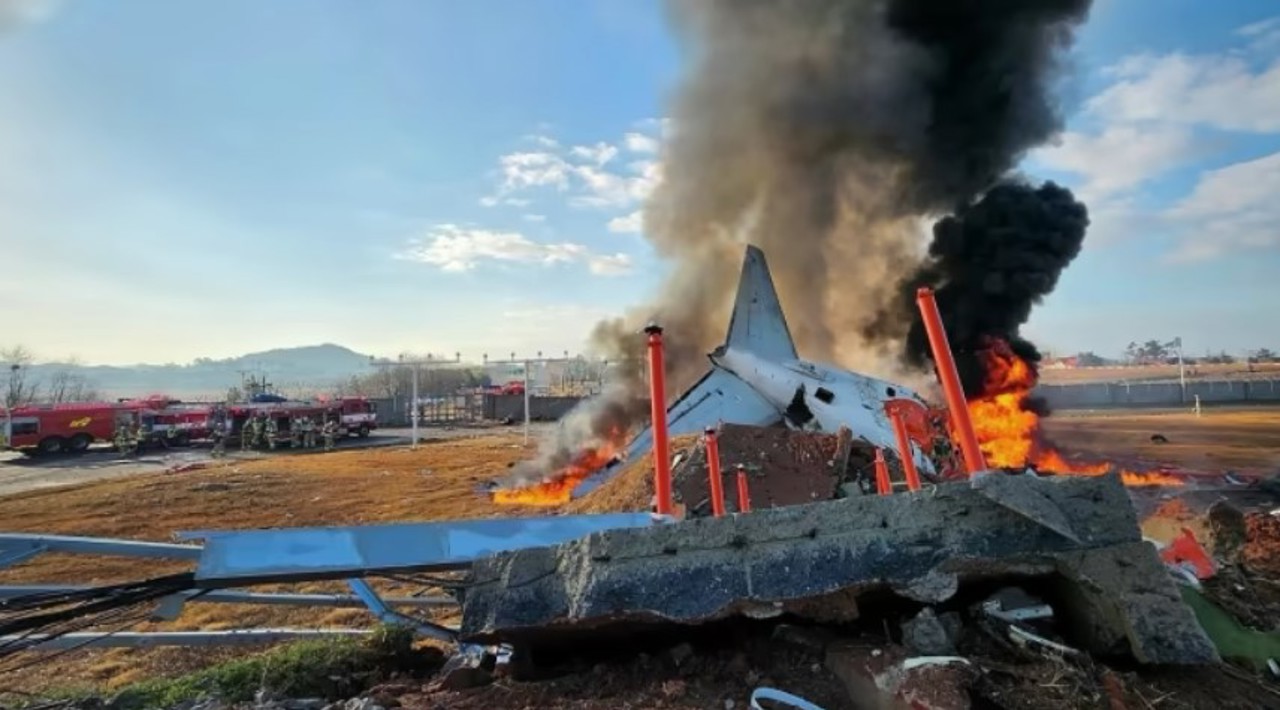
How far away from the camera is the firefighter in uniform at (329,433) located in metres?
34.4

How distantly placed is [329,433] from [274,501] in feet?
64.9

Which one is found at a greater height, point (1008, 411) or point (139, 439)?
point (1008, 411)

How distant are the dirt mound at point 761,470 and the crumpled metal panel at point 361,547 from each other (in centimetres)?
611

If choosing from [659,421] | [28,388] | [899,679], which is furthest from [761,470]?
[28,388]

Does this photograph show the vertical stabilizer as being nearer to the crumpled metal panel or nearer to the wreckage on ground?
the crumpled metal panel

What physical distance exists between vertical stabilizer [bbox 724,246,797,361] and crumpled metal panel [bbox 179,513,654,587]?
12.6 meters

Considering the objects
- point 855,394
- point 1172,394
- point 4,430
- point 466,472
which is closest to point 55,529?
point 466,472

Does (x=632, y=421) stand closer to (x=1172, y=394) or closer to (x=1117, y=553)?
(x=1117, y=553)

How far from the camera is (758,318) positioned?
1700cm

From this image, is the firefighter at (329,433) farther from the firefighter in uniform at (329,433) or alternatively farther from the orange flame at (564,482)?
the orange flame at (564,482)

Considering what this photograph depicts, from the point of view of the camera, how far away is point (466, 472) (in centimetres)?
2214

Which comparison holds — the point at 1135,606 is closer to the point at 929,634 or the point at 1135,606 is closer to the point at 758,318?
the point at 929,634

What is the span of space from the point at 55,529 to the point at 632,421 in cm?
1174

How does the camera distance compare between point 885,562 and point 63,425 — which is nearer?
point 885,562
